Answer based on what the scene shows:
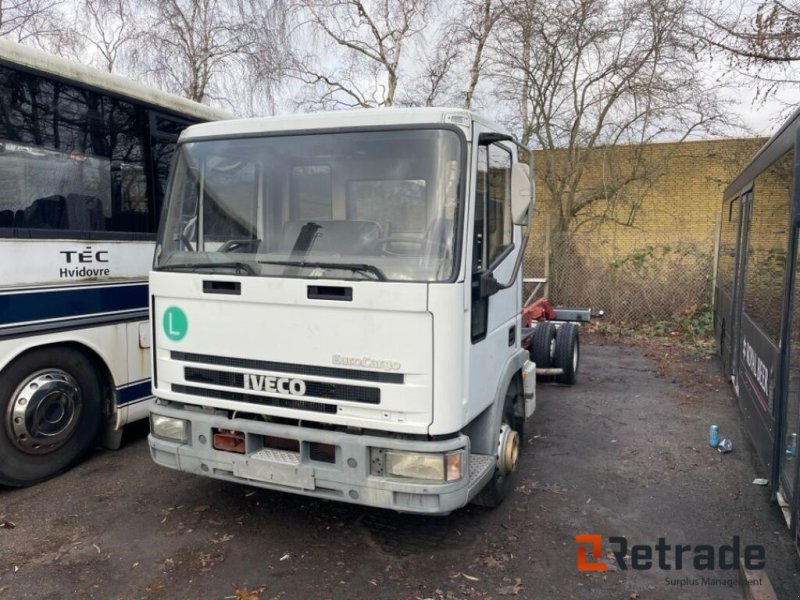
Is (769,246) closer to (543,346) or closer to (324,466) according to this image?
(543,346)

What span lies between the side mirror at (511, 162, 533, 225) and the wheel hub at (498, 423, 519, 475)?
4.77 ft

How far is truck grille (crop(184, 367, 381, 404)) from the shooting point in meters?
3.33

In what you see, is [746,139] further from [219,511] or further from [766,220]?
[219,511]

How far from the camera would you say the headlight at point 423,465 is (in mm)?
3229

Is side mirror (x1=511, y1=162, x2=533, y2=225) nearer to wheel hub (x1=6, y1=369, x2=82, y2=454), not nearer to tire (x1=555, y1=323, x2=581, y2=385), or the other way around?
wheel hub (x1=6, y1=369, x2=82, y2=454)

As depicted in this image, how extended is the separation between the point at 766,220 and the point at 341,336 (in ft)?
13.7

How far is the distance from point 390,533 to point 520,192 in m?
2.36

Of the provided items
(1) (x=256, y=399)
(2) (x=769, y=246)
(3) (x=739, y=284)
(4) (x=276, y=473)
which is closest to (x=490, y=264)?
(1) (x=256, y=399)

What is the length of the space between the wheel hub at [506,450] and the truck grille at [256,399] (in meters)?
1.27

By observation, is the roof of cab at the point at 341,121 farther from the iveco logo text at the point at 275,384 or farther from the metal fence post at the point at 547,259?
the metal fence post at the point at 547,259

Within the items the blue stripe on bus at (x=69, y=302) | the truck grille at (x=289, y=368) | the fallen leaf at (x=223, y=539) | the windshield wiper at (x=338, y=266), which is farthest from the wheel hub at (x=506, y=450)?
the blue stripe on bus at (x=69, y=302)

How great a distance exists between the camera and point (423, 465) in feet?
10.6

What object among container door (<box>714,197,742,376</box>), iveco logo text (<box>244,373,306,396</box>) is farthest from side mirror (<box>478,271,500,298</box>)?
container door (<box>714,197,742,376</box>)

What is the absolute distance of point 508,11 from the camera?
13281mm
